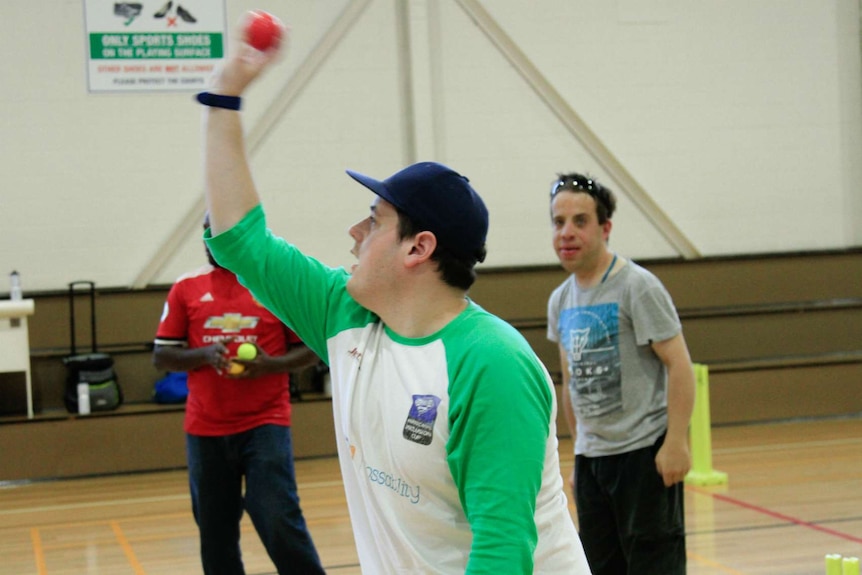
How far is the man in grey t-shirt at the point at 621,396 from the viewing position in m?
3.67

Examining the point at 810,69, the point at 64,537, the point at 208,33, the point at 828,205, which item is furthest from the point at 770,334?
the point at 64,537

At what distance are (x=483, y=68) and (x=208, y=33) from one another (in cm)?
262

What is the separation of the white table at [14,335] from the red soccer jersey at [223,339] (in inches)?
182

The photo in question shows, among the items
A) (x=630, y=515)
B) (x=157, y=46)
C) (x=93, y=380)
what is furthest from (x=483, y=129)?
(x=630, y=515)

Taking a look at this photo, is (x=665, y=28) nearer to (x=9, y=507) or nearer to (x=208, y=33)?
(x=208, y=33)

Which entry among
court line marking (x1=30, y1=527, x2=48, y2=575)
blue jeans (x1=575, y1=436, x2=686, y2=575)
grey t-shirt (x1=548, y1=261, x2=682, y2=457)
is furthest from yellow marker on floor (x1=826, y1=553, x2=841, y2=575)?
court line marking (x1=30, y1=527, x2=48, y2=575)

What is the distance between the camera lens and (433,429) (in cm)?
179

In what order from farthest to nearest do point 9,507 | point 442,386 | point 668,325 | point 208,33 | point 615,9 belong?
point 615,9 < point 208,33 < point 9,507 < point 668,325 < point 442,386

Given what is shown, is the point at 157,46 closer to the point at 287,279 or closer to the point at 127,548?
the point at 127,548

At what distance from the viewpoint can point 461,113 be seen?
34.0 ft

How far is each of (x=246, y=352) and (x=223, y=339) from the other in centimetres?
16

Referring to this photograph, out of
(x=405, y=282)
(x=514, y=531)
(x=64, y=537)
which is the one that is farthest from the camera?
(x=64, y=537)

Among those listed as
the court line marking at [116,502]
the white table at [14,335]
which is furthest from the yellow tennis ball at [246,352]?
the white table at [14,335]

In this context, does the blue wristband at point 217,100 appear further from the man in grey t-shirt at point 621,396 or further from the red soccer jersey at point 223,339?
the red soccer jersey at point 223,339
